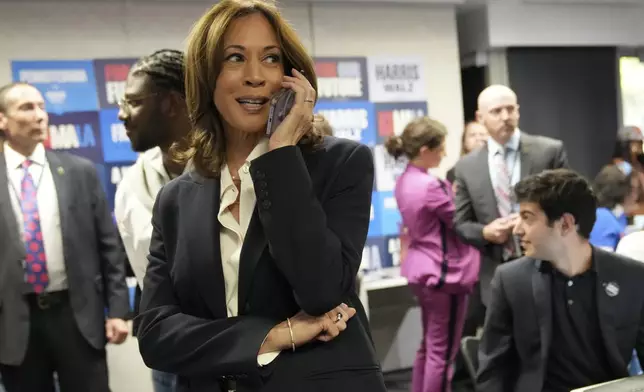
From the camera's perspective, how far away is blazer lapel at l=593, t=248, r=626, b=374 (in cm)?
203

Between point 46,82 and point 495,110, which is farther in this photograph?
point 46,82

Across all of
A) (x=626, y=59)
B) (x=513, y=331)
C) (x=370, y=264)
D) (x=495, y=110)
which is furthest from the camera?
(x=626, y=59)

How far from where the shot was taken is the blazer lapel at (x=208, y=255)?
3.94 ft

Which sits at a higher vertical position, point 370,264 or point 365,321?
point 365,321

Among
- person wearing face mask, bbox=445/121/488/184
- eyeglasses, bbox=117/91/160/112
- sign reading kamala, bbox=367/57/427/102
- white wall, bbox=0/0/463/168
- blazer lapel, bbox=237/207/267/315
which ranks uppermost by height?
white wall, bbox=0/0/463/168

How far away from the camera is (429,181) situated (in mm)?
Answer: 3719

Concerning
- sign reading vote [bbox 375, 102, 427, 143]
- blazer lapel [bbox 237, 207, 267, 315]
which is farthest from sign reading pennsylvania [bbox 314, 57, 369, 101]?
blazer lapel [bbox 237, 207, 267, 315]

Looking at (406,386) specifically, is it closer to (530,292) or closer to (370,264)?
(370,264)

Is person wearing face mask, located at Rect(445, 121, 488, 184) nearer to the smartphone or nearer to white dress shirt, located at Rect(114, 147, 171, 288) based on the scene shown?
white dress shirt, located at Rect(114, 147, 171, 288)

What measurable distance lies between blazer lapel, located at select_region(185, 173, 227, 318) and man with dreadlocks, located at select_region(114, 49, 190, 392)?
0.76 metres

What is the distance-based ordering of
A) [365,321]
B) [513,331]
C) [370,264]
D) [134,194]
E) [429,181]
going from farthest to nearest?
[370,264] < [429,181] < [513,331] < [134,194] < [365,321]

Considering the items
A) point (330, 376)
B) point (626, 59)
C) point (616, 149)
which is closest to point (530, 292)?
point (330, 376)

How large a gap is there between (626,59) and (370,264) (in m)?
3.36

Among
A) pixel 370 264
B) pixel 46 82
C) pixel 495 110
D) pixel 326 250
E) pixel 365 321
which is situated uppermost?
pixel 46 82
